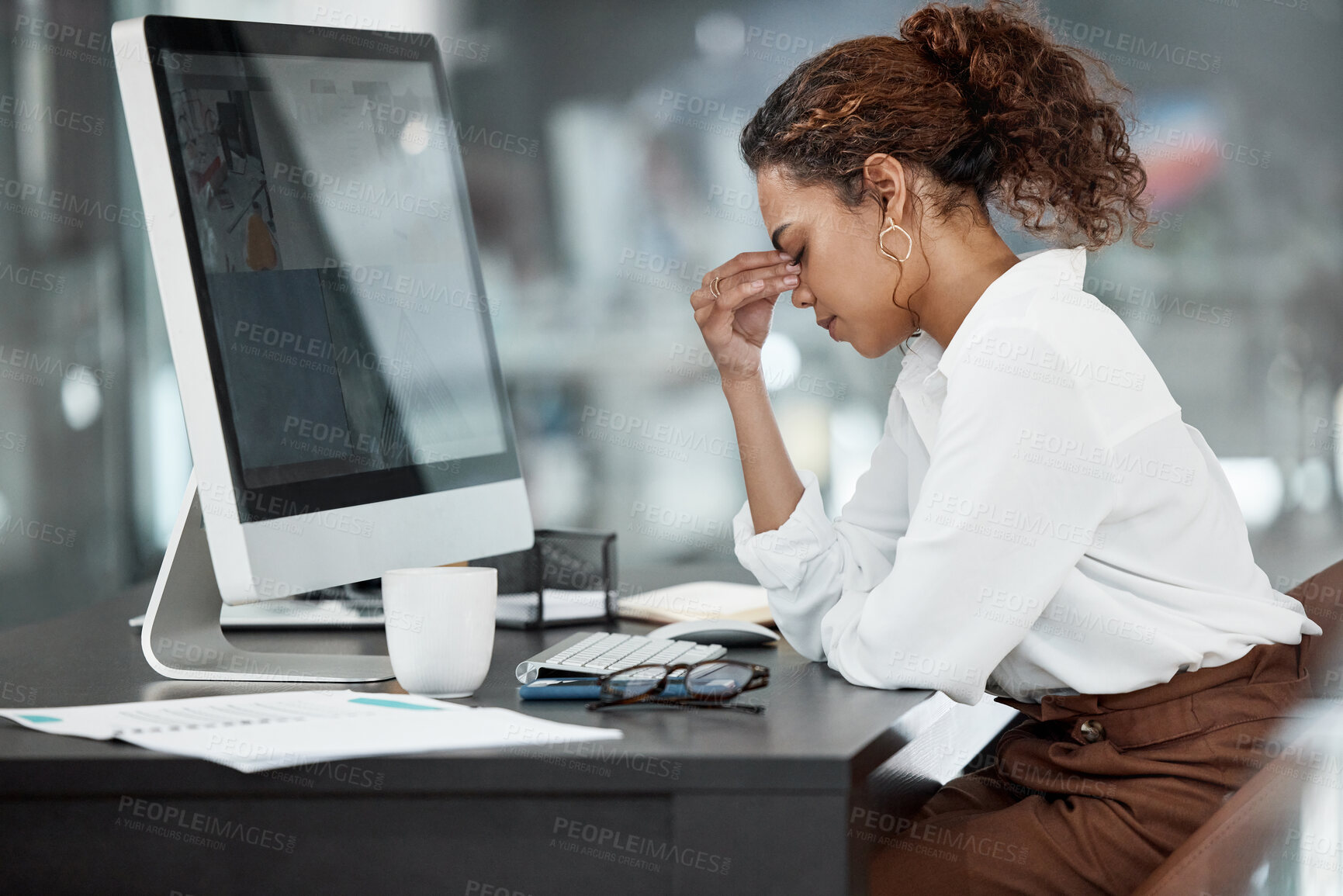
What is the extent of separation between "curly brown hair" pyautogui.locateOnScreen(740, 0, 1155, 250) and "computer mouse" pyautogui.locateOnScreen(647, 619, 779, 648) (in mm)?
431

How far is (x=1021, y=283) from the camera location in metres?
0.98

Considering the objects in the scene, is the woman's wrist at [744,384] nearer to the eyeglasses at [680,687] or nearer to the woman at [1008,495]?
the woman at [1008,495]

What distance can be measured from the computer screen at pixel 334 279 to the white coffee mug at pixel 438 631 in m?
0.14

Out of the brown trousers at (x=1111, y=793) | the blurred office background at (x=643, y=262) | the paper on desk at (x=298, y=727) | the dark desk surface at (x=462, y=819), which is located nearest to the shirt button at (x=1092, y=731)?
the brown trousers at (x=1111, y=793)

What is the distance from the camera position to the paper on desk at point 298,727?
65 cm

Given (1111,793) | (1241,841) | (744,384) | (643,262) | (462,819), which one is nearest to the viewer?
(462,819)

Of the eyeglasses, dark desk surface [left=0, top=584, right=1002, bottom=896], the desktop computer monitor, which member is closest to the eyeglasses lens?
the eyeglasses

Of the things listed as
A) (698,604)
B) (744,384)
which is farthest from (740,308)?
(698,604)

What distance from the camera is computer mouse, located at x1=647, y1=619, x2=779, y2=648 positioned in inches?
43.8

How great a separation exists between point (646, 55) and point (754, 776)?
3277 mm

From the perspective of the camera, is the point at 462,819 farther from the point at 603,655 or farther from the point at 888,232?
the point at 888,232

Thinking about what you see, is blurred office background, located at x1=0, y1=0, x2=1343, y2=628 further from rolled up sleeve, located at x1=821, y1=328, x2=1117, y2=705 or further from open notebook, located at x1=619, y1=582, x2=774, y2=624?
rolled up sleeve, located at x1=821, y1=328, x2=1117, y2=705

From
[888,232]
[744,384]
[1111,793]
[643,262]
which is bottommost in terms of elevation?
[1111,793]

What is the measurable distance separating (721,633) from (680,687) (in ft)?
1.06
